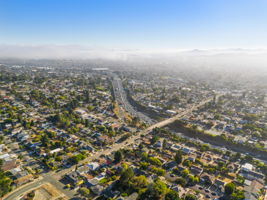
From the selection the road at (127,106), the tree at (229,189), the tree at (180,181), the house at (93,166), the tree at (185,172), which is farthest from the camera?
the road at (127,106)

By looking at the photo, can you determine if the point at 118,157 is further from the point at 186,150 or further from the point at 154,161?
the point at 186,150

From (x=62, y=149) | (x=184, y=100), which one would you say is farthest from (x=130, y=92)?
(x=62, y=149)

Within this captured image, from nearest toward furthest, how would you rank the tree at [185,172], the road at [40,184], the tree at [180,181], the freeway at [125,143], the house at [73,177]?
the road at [40,184] < the house at [73,177] < the tree at [180,181] < the tree at [185,172] < the freeway at [125,143]

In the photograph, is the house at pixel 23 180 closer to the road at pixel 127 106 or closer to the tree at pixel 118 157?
the tree at pixel 118 157

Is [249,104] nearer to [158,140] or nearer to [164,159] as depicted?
[158,140]

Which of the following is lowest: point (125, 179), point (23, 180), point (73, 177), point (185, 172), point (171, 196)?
point (185, 172)

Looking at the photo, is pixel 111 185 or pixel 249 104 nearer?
pixel 111 185

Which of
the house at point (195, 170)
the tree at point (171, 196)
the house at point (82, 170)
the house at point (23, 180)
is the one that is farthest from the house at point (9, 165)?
the house at point (195, 170)

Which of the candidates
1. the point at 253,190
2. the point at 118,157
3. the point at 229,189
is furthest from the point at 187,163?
the point at 118,157
